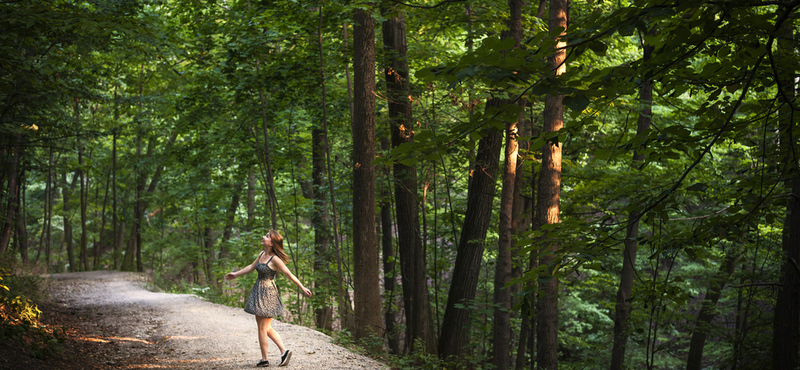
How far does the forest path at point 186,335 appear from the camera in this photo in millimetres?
6797

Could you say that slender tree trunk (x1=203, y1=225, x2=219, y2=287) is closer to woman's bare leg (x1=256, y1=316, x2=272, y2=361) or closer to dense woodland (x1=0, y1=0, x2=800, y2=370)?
dense woodland (x1=0, y1=0, x2=800, y2=370)

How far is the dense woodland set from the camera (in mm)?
2490

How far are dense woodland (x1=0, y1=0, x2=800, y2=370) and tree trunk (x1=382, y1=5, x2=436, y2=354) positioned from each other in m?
0.05

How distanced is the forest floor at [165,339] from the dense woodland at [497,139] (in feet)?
3.92

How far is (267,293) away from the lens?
623 centimetres

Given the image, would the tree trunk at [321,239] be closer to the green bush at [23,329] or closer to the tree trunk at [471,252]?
the tree trunk at [471,252]

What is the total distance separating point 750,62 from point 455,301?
22.5ft

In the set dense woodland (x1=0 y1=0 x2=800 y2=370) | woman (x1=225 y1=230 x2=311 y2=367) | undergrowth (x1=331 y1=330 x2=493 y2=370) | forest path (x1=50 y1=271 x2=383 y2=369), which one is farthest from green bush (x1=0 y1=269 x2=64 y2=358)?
undergrowth (x1=331 y1=330 x2=493 y2=370)

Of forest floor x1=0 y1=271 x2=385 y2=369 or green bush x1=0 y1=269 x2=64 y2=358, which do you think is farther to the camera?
forest floor x1=0 y1=271 x2=385 y2=369

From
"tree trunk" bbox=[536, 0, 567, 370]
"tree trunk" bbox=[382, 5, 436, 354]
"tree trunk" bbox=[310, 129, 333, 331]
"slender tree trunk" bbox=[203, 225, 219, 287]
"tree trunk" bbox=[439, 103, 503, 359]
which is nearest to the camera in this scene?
"tree trunk" bbox=[536, 0, 567, 370]

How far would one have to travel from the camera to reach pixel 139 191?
69.3 ft

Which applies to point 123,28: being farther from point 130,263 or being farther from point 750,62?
point 130,263

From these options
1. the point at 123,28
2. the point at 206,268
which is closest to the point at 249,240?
the point at 206,268

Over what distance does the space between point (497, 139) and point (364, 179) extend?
2629 millimetres
